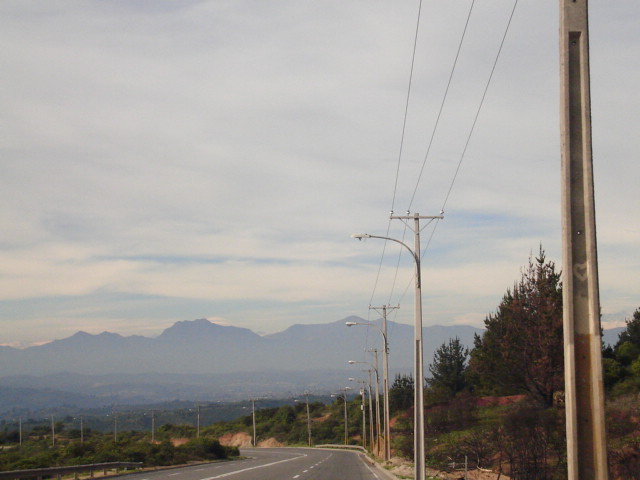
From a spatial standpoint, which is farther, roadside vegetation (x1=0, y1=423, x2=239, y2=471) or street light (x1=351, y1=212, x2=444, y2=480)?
roadside vegetation (x1=0, y1=423, x2=239, y2=471)

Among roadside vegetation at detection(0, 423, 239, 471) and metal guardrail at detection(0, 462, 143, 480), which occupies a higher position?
metal guardrail at detection(0, 462, 143, 480)

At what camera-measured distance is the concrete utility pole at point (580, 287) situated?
9570mm

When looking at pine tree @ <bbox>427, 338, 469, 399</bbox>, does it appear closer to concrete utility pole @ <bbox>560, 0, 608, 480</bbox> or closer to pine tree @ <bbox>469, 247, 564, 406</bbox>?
pine tree @ <bbox>469, 247, 564, 406</bbox>

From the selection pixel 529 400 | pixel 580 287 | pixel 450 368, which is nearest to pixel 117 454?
pixel 529 400

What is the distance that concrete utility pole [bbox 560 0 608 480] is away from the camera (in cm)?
957

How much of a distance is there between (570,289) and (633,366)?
4417 cm

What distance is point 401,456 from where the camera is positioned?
56.6 meters

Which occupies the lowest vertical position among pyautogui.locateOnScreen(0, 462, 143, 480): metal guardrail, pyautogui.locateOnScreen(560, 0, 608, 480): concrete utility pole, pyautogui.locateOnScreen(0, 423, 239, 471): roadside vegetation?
pyautogui.locateOnScreen(0, 423, 239, 471): roadside vegetation

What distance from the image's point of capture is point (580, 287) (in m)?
9.84

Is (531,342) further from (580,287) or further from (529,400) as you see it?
(580,287)

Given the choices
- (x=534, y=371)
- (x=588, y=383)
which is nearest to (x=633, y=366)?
(x=534, y=371)

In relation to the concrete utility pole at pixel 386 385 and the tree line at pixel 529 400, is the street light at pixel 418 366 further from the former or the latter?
the concrete utility pole at pixel 386 385

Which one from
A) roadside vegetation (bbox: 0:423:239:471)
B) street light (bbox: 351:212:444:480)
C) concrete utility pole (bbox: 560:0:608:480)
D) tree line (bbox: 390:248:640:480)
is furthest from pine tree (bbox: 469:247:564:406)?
concrete utility pole (bbox: 560:0:608:480)

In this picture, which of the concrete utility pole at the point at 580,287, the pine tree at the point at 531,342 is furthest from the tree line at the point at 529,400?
the concrete utility pole at the point at 580,287
